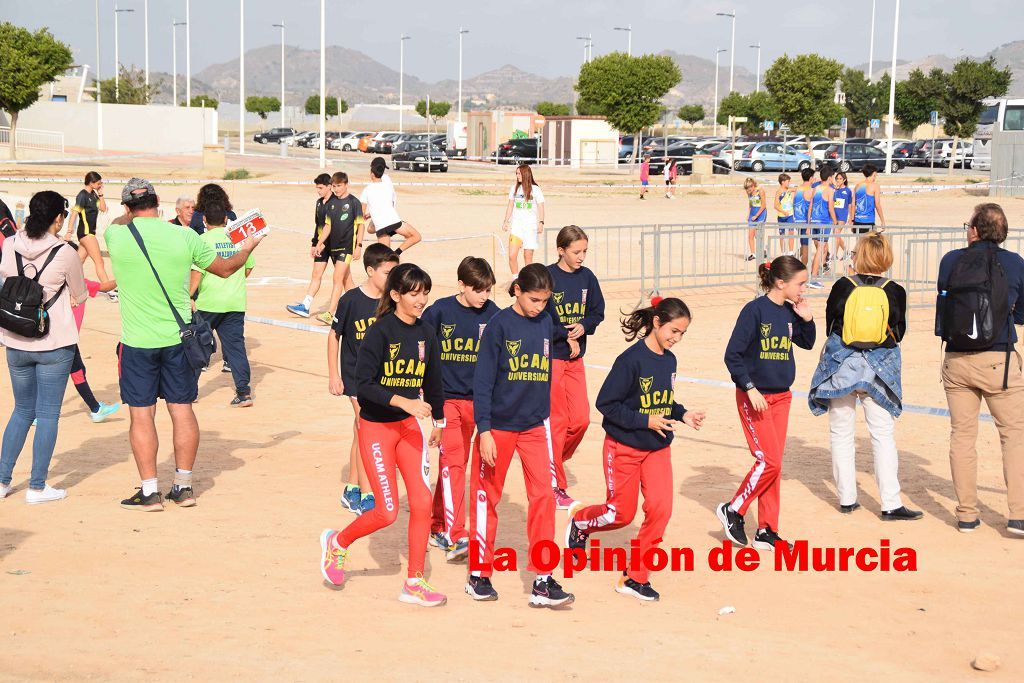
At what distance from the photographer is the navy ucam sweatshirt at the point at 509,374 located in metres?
5.84

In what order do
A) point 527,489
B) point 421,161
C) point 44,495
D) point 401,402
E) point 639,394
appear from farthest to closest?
point 421,161
point 44,495
point 639,394
point 527,489
point 401,402

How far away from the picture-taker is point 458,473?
6.44 meters

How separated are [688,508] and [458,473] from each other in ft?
6.30

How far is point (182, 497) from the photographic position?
7543 millimetres

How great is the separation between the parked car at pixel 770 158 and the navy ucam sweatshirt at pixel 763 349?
4981 centimetres

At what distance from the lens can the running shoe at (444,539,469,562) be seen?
6574 mm

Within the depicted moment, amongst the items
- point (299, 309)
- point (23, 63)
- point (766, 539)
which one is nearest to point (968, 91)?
point (23, 63)

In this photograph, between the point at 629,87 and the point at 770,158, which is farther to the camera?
the point at 629,87

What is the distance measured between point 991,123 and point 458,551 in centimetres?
5636

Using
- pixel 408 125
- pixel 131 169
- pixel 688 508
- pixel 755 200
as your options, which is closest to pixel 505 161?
pixel 131 169

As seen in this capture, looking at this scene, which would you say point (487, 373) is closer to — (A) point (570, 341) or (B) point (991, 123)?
(A) point (570, 341)

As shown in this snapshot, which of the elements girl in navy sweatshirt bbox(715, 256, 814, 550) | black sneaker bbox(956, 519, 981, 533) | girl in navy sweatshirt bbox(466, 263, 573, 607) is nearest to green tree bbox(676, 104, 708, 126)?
black sneaker bbox(956, 519, 981, 533)

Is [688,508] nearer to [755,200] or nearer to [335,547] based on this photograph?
[335,547]

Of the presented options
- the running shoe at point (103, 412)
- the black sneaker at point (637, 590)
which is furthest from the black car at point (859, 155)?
the black sneaker at point (637, 590)
